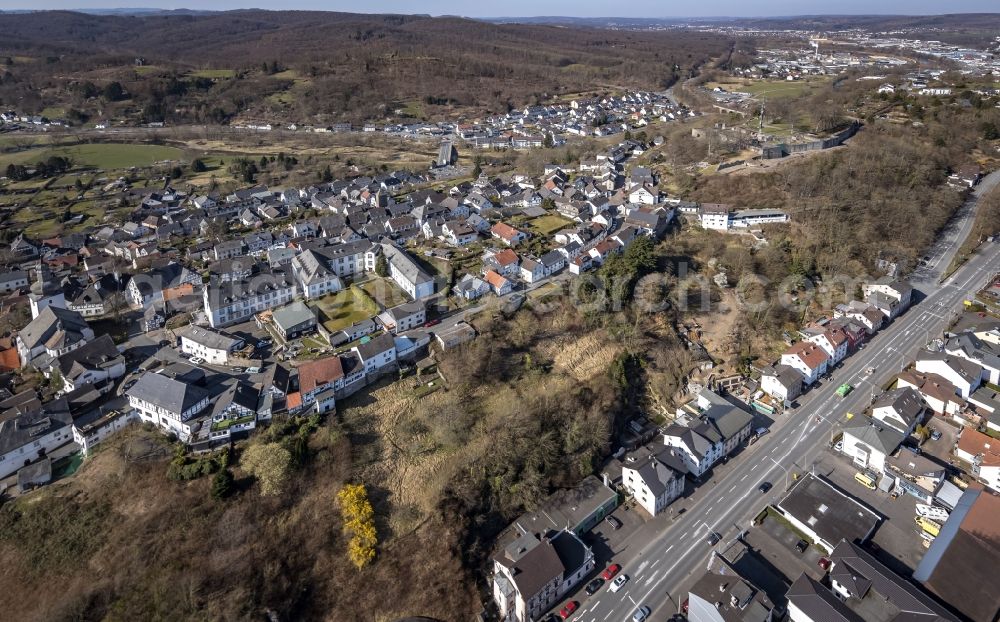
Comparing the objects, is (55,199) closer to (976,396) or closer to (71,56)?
(976,396)

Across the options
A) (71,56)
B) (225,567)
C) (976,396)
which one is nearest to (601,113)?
(976,396)

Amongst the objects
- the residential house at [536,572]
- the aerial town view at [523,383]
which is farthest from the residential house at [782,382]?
the residential house at [536,572]

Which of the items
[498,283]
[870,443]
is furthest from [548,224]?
[870,443]

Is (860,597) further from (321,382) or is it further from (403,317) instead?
(403,317)

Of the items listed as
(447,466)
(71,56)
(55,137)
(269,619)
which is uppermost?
(71,56)

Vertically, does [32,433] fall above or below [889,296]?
below

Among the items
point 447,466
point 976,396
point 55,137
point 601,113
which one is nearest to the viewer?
point 447,466

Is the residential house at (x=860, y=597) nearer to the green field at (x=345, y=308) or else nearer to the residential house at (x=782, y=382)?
the residential house at (x=782, y=382)

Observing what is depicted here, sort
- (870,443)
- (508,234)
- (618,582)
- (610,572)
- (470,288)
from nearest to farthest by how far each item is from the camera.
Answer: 1. (618,582)
2. (610,572)
3. (870,443)
4. (470,288)
5. (508,234)
